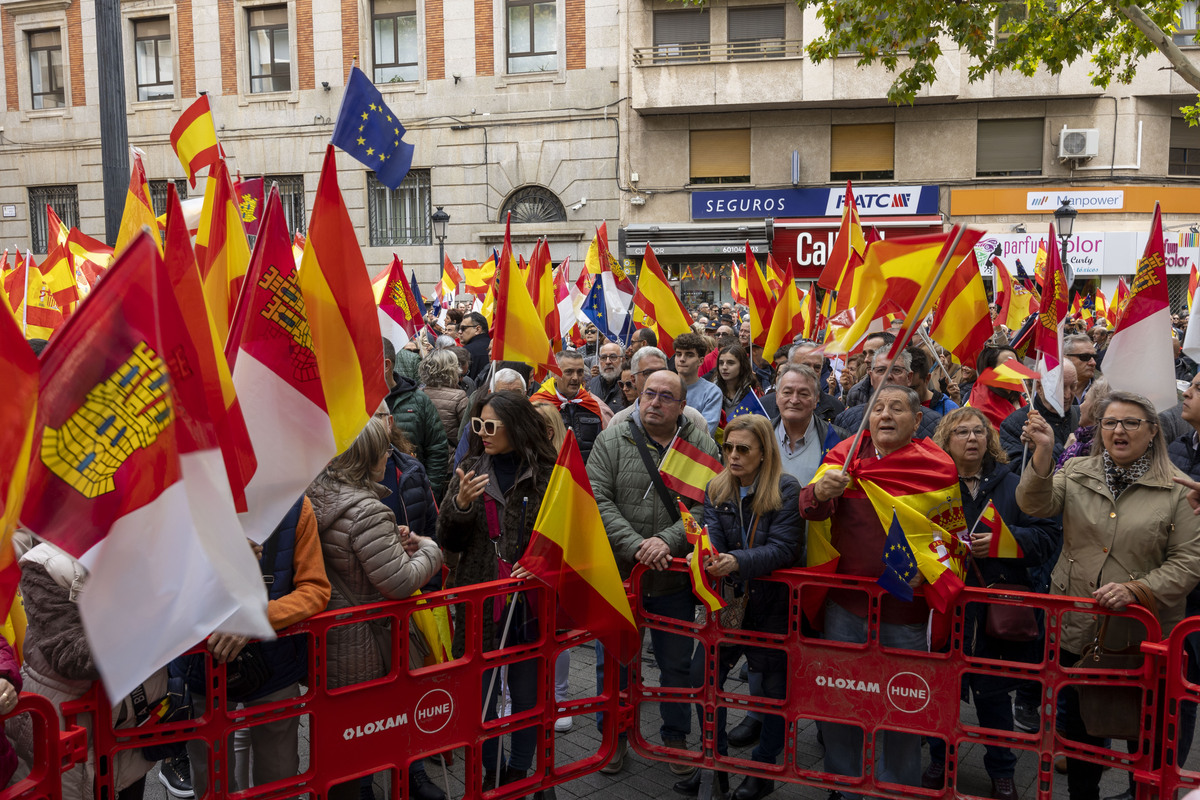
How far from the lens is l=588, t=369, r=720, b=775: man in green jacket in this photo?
4.36 metres

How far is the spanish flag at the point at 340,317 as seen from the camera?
11.1ft

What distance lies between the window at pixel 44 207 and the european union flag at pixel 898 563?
28.0 m

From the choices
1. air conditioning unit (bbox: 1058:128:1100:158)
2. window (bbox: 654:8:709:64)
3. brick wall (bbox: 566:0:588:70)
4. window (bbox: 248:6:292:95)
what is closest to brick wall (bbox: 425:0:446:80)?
brick wall (bbox: 566:0:588:70)

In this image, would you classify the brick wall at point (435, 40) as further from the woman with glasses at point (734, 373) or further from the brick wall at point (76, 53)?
the woman with glasses at point (734, 373)

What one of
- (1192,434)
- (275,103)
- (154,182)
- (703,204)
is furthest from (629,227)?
(1192,434)

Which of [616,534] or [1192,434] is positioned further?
[1192,434]

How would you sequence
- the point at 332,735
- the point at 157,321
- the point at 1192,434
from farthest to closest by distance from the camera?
the point at 1192,434 → the point at 332,735 → the point at 157,321

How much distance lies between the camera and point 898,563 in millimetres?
3672

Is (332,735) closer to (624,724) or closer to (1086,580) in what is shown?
(624,724)

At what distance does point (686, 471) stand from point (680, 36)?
66.5 feet

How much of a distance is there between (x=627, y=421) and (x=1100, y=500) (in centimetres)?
212

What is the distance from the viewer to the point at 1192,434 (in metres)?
5.29

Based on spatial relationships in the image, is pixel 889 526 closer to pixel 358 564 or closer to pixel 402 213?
pixel 358 564

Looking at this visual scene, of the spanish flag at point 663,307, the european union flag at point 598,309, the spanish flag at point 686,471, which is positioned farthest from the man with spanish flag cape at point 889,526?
the european union flag at point 598,309
